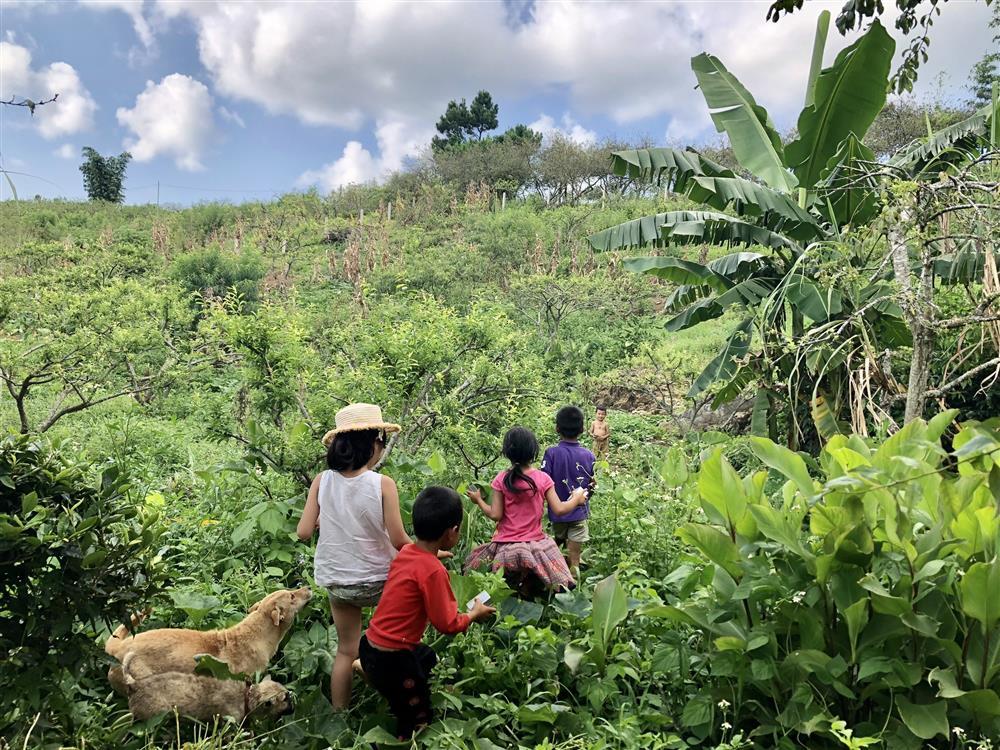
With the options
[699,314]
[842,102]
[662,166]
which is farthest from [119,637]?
[842,102]

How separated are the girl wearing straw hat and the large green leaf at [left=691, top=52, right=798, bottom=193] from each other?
18.2 feet

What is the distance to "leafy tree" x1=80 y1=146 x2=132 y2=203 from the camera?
32.3 metres

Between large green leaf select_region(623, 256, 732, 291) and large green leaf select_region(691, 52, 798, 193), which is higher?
large green leaf select_region(691, 52, 798, 193)

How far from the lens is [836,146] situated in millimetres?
6629

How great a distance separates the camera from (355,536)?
2793 mm

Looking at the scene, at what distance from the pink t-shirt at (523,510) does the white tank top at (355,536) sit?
79 cm

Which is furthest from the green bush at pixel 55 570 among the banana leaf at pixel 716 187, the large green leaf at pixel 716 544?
the banana leaf at pixel 716 187

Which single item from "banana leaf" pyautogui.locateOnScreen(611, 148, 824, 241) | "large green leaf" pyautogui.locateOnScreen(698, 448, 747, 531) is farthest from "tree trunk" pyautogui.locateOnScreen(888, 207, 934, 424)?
"banana leaf" pyautogui.locateOnScreen(611, 148, 824, 241)

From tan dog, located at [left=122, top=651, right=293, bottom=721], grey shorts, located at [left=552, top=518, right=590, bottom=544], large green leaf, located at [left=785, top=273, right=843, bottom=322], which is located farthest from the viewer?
large green leaf, located at [left=785, top=273, right=843, bottom=322]

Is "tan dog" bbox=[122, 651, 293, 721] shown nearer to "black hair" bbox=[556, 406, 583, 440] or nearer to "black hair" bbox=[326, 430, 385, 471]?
"black hair" bbox=[326, 430, 385, 471]

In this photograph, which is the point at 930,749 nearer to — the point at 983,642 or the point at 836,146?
A: the point at 983,642

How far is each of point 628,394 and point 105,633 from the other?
876 cm

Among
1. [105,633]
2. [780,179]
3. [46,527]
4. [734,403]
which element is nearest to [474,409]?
[105,633]

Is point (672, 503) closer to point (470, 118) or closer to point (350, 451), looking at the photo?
point (350, 451)
